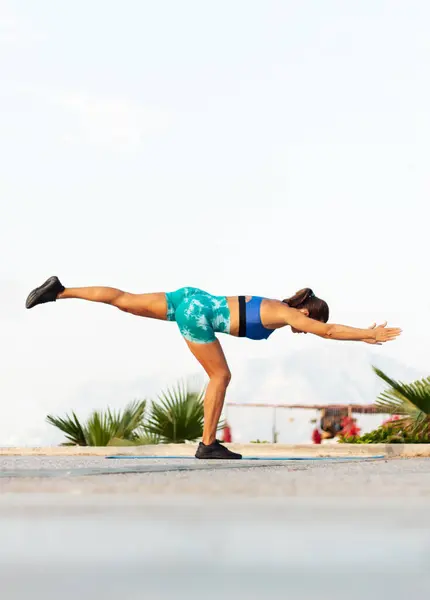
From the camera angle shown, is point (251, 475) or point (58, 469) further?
point (58, 469)

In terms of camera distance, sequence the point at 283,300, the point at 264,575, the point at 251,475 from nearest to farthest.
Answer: the point at 264,575 → the point at 251,475 → the point at 283,300

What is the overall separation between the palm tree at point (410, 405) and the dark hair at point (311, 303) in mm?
5150

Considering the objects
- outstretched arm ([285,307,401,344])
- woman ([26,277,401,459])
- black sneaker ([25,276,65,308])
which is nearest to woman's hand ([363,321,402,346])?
outstretched arm ([285,307,401,344])

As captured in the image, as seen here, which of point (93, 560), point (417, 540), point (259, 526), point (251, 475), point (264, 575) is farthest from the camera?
point (251, 475)

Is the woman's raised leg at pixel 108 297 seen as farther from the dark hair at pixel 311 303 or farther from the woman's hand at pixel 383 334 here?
the woman's hand at pixel 383 334

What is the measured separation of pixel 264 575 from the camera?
3543 mm

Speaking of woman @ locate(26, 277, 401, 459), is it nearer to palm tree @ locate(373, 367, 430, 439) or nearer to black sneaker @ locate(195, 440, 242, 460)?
black sneaker @ locate(195, 440, 242, 460)

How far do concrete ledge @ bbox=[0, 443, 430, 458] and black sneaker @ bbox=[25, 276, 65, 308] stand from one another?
3797mm

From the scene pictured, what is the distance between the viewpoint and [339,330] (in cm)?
962

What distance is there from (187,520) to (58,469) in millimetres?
4455

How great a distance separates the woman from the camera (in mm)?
10078

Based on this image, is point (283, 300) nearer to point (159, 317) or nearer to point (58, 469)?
point (159, 317)

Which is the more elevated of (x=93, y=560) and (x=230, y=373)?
(x=230, y=373)

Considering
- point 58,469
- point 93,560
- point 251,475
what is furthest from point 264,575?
point 58,469
